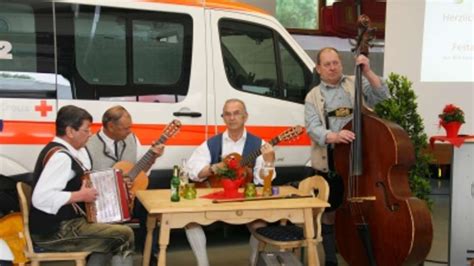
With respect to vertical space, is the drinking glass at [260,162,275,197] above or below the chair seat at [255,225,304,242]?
above

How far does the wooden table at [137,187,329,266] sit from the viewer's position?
2.55 m

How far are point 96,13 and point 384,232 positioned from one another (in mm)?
2252

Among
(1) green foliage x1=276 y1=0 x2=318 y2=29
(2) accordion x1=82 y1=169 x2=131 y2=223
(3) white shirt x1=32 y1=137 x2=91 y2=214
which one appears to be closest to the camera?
(3) white shirt x1=32 y1=137 x2=91 y2=214

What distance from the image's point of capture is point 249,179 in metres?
3.17

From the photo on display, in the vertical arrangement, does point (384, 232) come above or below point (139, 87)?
below

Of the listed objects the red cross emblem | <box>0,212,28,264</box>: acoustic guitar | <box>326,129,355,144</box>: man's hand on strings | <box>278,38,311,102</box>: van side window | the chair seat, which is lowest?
<box>0,212,28,264</box>: acoustic guitar

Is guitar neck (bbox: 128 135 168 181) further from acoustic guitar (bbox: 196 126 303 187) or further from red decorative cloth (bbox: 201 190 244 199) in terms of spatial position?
red decorative cloth (bbox: 201 190 244 199)

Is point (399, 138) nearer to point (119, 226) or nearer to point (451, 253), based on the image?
point (451, 253)

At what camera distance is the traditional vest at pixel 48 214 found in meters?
2.61

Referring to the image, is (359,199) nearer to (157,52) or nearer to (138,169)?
(138,169)

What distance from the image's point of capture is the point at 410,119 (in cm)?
330

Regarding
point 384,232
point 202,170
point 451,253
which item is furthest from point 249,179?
point 451,253

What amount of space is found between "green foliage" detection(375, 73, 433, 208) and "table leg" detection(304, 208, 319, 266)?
Result: 0.88m

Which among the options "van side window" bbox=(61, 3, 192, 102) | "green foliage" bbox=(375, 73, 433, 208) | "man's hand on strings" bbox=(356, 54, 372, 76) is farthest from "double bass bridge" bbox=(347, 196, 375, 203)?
"van side window" bbox=(61, 3, 192, 102)
